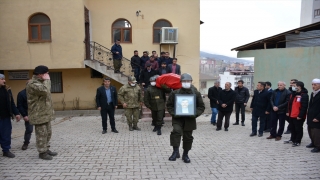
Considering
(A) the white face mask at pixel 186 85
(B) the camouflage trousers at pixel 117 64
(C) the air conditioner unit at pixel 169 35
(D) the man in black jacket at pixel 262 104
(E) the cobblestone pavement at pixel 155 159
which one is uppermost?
(C) the air conditioner unit at pixel 169 35

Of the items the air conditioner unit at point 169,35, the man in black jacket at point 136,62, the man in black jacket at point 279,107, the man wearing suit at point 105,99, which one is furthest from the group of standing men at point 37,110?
the air conditioner unit at point 169,35

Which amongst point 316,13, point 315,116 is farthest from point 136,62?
point 316,13

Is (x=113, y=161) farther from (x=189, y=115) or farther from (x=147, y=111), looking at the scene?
(x=147, y=111)

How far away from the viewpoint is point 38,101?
555 centimetres

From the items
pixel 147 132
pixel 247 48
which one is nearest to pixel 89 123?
pixel 147 132

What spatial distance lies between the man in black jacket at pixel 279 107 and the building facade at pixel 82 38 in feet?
21.4

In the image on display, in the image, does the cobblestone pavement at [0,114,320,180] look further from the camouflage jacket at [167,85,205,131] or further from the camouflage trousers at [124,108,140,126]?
the camouflage jacket at [167,85,205,131]

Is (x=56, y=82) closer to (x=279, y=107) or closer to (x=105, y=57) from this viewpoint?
(x=105, y=57)

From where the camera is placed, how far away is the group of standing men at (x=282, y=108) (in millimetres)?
6280

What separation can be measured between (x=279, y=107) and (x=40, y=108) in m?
6.57

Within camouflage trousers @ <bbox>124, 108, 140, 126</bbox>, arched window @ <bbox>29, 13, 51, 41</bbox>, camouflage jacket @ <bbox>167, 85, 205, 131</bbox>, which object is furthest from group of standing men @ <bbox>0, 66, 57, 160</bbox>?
arched window @ <bbox>29, 13, 51, 41</bbox>

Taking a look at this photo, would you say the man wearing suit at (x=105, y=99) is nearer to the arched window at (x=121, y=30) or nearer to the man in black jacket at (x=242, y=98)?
the man in black jacket at (x=242, y=98)

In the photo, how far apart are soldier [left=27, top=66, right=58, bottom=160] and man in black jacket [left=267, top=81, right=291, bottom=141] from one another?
6319 mm

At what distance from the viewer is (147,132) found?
8656 millimetres
